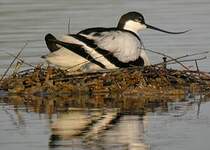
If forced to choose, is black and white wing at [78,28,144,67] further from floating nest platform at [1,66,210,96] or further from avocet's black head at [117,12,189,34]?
avocet's black head at [117,12,189,34]

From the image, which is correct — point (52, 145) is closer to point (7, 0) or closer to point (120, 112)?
point (120, 112)

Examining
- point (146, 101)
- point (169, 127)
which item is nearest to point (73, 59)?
point (146, 101)

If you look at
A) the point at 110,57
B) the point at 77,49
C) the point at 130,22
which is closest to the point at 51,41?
the point at 77,49

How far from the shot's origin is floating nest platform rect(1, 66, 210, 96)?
16188 mm

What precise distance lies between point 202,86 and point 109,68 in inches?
52.1

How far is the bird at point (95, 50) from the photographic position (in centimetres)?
1642

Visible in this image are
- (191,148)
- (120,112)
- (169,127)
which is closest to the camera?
(191,148)

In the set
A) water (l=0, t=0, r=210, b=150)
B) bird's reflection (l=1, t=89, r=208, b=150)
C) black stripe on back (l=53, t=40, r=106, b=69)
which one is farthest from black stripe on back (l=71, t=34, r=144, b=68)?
water (l=0, t=0, r=210, b=150)

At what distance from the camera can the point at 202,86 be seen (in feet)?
53.6

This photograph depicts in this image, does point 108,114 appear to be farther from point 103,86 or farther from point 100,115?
point 103,86

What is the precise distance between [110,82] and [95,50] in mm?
514

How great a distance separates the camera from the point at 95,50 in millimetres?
16516

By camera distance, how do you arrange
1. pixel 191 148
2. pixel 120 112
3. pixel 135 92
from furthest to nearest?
pixel 135 92
pixel 120 112
pixel 191 148

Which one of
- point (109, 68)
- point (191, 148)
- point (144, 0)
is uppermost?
point (144, 0)
